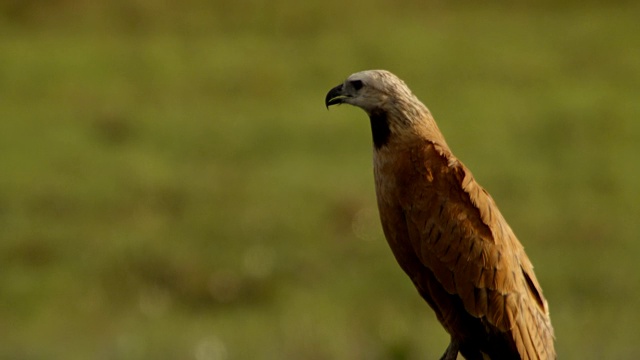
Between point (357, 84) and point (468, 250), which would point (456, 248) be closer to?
point (468, 250)

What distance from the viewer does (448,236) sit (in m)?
6.89

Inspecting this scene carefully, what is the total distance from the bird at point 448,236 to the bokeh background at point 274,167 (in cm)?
513

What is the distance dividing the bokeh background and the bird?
5.13m

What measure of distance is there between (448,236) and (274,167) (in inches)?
438

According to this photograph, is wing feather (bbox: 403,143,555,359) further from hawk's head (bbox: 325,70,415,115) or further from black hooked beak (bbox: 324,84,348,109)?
black hooked beak (bbox: 324,84,348,109)

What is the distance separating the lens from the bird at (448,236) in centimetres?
686

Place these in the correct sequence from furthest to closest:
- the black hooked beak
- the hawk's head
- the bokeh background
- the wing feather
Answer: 1. the bokeh background
2. the black hooked beak
3. the hawk's head
4. the wing feather

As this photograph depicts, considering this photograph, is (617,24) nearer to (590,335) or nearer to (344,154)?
(344,154)

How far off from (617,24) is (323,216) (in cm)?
850

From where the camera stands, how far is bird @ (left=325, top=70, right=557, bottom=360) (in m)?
6.86

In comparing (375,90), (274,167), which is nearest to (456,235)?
(375,90)

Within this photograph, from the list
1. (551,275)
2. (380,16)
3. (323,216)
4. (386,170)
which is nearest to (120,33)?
(380,16)

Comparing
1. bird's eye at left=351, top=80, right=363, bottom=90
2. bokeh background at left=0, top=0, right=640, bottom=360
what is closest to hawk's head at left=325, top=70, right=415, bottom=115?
bird's eye at left=351, top=80, right=363, bottom=90

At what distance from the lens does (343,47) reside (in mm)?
21828
